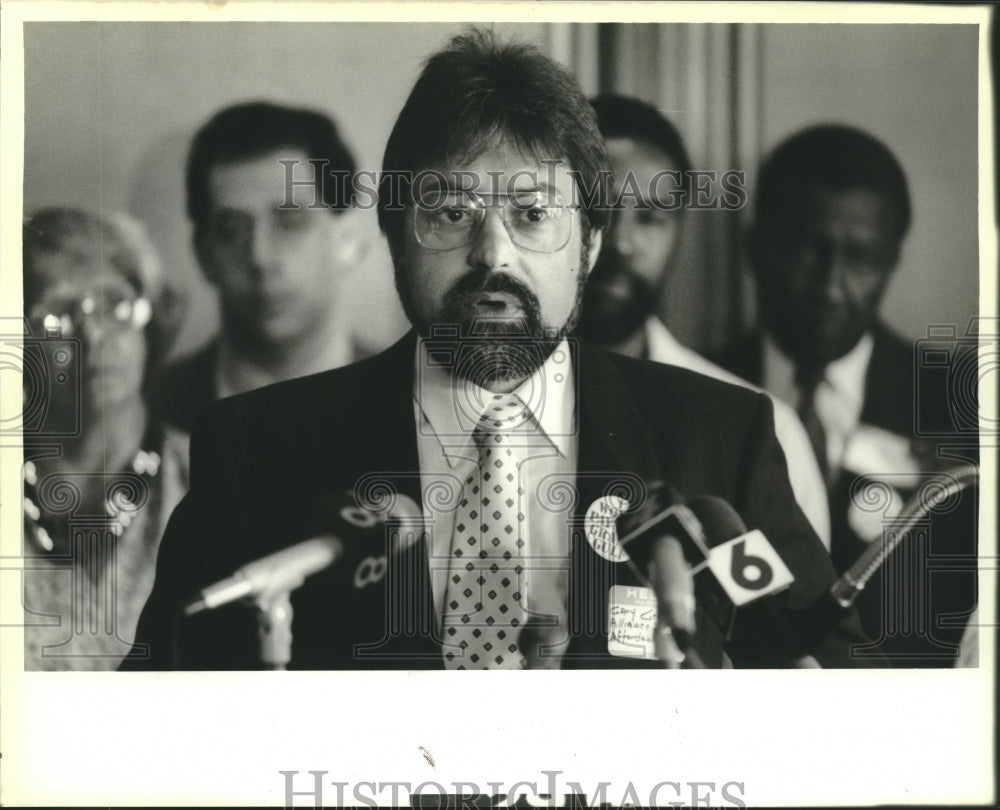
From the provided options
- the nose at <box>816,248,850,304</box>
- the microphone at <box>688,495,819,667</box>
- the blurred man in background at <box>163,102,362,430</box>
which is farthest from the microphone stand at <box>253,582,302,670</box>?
the nose at <box>816,248,850,304</box>

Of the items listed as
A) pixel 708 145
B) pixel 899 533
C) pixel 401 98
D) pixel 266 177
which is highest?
pixel 401 98

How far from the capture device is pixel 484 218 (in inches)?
129

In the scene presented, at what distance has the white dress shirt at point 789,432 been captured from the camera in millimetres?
3354

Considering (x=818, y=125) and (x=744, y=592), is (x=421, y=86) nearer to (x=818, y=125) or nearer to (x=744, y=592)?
(x=818, y=125)

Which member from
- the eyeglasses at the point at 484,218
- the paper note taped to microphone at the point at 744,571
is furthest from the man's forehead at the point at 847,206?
the paper note taped to microphone at the point at 744,571

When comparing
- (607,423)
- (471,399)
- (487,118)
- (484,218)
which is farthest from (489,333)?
(487,118)

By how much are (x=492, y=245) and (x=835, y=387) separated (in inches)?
44.0

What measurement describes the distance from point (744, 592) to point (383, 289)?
1401mm

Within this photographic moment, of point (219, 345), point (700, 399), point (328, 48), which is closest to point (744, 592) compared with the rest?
point (700, 399)

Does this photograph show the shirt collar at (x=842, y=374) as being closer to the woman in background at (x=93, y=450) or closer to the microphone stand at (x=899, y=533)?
the microphone stand at (x=899, y=533)

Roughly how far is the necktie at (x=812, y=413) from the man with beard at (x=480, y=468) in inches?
6.0

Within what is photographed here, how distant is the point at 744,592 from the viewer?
11.0 ft

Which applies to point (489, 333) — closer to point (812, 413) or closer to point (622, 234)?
point (622, 234)

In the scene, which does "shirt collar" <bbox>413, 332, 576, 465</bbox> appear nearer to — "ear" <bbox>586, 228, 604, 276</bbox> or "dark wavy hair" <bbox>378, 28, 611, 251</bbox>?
"ear" <bbox>586, 228, 604, 276</bbox>
